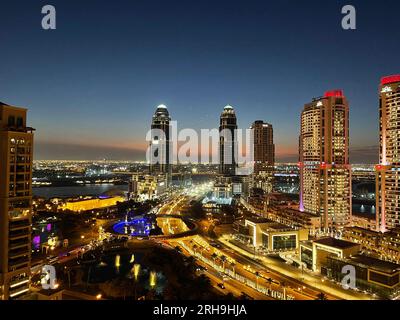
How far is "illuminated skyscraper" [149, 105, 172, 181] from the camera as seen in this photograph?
137ft

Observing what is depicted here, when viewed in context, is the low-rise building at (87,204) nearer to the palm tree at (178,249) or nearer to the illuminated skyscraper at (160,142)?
the palm tree at (178,249)

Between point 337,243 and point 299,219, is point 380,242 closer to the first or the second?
point 337,243

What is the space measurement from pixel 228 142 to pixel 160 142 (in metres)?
9.32

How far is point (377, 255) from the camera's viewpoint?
485 inches

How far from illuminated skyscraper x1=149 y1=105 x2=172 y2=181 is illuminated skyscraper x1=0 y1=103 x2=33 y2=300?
1327 inches

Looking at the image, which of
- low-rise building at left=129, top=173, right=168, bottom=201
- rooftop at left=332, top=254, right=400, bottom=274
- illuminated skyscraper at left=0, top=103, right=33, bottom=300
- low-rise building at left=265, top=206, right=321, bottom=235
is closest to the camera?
illuminated skyscraper at left=0, top=103, right=33, bottom=300

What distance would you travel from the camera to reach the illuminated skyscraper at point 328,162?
1867 cm

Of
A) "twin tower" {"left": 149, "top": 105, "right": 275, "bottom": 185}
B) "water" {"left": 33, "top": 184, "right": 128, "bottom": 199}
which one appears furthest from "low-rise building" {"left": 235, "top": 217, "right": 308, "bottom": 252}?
"twin tower" {"left": 149, "top": 105, "right": 275, "bottom": 185}

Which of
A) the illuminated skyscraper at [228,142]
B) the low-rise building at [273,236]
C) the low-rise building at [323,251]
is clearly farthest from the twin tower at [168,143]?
the low-rise building at [323,251]

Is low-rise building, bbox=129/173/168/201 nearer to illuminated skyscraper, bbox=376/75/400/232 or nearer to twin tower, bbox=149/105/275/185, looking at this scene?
twin tower, bbox=149/105/275/185

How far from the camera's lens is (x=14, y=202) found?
739cm
